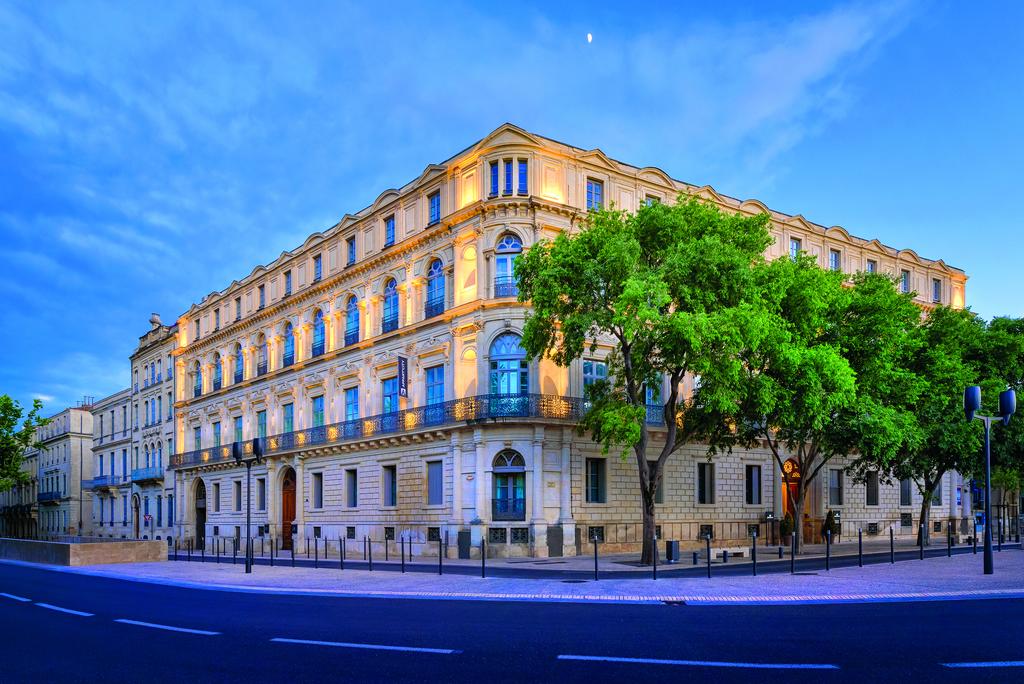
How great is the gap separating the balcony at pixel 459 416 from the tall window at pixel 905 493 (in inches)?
989

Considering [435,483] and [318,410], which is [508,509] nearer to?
[435,483]

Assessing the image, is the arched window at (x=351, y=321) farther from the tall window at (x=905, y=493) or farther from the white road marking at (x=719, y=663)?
the white road marking at (x=719, y=663)

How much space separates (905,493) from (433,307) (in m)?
30.4

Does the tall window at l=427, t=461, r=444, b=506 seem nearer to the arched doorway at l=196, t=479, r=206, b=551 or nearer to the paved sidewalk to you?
the paved sidewalk

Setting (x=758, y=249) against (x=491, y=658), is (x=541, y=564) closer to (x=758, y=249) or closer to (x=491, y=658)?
(x=758, y=249)

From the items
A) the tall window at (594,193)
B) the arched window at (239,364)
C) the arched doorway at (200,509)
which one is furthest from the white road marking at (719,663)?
the arched doorway at (200,509)

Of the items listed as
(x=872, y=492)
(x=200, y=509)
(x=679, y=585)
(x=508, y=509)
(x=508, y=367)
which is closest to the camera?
(x=679, y=585)

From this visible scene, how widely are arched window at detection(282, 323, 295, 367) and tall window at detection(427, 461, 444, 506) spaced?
1517 centimetres

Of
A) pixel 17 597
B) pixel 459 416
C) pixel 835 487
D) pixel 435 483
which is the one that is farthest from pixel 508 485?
pixel 835 487

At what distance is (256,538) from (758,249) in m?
33.2

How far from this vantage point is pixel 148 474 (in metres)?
64.1

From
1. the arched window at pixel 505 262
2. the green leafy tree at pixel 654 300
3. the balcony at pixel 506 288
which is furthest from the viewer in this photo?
the arched window at pixel 505 262

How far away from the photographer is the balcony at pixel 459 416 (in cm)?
3259

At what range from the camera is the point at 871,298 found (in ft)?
97.6
